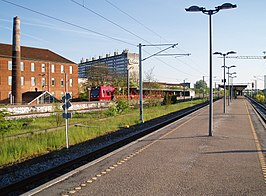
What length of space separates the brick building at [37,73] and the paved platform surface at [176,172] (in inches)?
2061

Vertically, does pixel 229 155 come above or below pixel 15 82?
below

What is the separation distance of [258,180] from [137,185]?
114 inches

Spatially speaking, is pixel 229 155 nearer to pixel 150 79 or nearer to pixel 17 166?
pixel 17 166

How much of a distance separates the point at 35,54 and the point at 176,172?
232 feet

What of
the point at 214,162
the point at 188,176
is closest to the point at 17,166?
the point at 188,176

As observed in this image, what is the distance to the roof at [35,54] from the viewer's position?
223 feet

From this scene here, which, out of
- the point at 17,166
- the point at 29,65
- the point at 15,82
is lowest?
the point at 17,166

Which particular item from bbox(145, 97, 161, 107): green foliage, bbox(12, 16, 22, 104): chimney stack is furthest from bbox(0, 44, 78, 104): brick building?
bbox(145, 97, 161, 107): green foliage

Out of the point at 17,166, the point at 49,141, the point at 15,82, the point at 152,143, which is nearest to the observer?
the point at 17,166

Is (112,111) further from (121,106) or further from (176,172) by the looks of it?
(176,172)

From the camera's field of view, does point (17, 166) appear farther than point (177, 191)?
Yes

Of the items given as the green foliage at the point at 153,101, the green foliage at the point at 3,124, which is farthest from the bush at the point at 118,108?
the green foliage at the point at 3,124

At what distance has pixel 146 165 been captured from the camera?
9.11 m

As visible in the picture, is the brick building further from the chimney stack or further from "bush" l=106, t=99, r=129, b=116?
"bush" l=106, t=99, r=129, b=116
